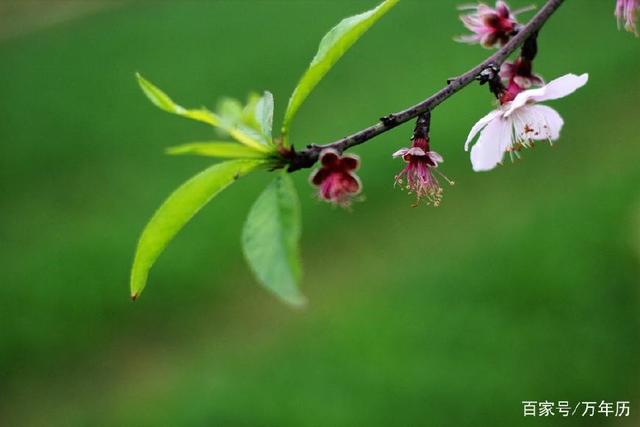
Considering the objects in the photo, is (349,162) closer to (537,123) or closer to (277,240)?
(277,240)

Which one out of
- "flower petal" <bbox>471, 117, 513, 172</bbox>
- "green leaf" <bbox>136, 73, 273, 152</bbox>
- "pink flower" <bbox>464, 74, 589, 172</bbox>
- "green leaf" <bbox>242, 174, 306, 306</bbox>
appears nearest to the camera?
"green leaf" <bbox>242, 174, 306, 306</bbox>

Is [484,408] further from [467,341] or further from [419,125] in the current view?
[419,125]

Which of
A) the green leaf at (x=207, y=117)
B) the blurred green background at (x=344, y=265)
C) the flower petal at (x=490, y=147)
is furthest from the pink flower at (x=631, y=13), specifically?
the blurred green background at (x=344, y=265)

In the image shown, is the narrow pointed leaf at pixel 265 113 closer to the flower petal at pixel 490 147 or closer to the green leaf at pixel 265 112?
the green leaf at pixel 265 112

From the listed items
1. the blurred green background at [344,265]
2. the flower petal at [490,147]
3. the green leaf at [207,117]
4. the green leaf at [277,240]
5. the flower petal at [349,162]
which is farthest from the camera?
the blurred green background at [344,265]

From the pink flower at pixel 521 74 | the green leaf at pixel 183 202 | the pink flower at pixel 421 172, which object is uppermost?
the pink flower at pixel 521 74

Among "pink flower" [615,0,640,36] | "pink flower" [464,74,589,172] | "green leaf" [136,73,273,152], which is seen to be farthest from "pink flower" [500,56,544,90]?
"green leaf" [136,73,273,152]

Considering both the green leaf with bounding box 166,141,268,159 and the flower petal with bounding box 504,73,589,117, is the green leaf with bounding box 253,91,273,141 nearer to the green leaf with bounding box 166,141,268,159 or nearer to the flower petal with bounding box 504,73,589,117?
the green leaf with bounding box 166,141,268,159
